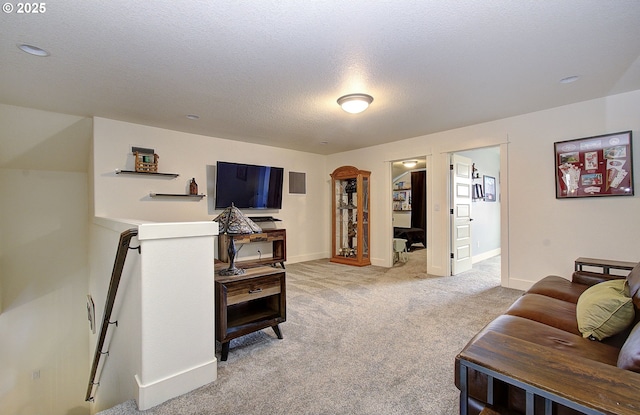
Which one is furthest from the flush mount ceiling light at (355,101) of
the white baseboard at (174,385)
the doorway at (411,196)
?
the doorway at (411,196)

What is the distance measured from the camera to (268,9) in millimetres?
1711

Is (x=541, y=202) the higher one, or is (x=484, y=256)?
(x=541, y=202)

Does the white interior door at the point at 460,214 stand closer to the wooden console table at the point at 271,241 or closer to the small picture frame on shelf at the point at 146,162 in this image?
the wooden console table at the point at 271,241

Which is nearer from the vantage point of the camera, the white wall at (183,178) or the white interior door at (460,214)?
the white wall at (183,178)

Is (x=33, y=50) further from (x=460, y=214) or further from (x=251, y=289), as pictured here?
(x=460, y=214)

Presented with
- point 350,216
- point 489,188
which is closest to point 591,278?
point 350,216

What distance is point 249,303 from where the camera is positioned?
2.54 metres

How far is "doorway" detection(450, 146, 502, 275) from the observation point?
→ 18.8 feet

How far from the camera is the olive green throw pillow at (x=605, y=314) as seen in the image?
4.74 feet

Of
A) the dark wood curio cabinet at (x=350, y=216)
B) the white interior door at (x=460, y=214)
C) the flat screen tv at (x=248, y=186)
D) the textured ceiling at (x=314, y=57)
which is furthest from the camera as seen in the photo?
the dark wood curio cabinet at (x=350, y=216)

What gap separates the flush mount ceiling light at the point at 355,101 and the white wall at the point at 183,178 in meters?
2.63

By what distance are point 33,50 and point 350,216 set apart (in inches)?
190

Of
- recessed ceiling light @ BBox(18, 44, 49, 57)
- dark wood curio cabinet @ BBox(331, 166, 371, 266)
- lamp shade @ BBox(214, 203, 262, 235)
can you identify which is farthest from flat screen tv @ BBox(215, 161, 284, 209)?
lamp shade @ BBox(214, 203, 262, 235)

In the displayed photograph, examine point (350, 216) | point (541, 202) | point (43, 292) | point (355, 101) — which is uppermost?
point (355, 101)
